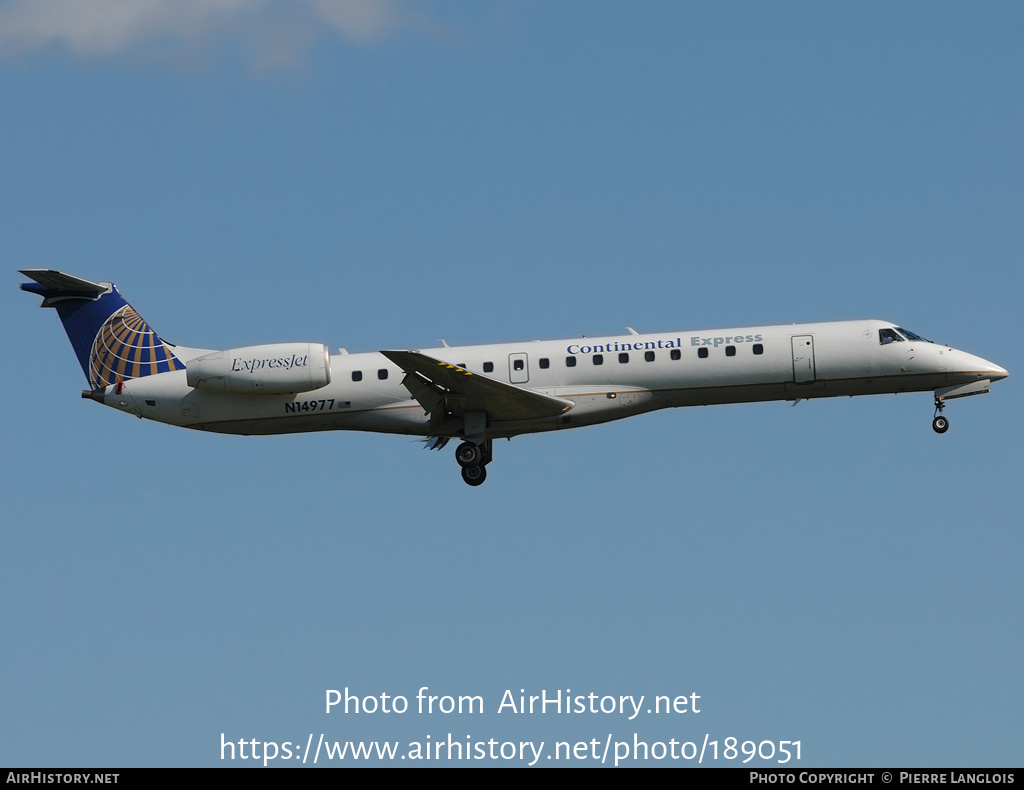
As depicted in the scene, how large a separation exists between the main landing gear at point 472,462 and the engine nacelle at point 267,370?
3.65m

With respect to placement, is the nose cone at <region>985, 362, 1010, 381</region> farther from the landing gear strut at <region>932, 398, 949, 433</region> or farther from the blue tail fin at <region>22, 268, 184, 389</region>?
the blue tail fin at <region>22, 268, 184, 389</region>

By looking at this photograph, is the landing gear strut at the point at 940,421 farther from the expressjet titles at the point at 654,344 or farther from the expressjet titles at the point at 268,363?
the expressjet titles at the point at 268,363

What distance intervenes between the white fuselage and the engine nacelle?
19.4 inches

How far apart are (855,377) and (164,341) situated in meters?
17.1

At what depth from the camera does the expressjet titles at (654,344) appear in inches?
1169

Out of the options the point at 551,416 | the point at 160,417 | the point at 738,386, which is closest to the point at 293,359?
the point at 160,417

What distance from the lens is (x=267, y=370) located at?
30.3m

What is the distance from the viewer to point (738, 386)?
2962 cm

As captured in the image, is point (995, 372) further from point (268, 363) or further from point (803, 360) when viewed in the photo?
point (268, 363)

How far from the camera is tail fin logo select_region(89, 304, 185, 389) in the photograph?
3184 cm

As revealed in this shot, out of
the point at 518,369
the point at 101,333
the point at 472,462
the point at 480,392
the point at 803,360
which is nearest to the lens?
the point at 480,392

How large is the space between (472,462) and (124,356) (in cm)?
933

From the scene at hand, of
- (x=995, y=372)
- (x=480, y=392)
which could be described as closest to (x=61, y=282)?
(x=480, y=392)
